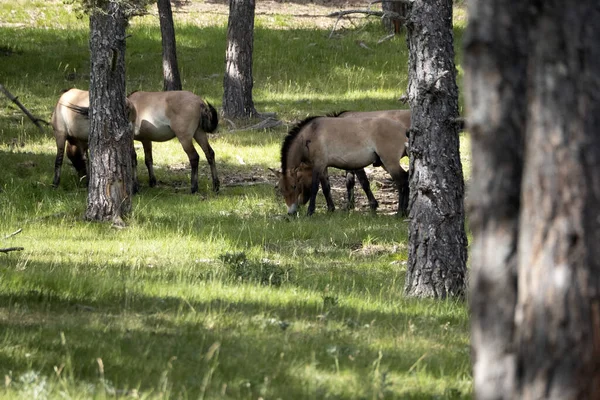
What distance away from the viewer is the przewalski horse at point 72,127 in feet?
55.1

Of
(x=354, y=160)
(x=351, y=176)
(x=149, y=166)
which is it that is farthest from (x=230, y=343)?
(x=149, y=166)

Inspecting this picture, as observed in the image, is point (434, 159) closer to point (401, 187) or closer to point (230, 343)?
point (230, 343)

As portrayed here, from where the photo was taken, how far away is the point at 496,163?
346 cm

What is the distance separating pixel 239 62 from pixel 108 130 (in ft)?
34.4

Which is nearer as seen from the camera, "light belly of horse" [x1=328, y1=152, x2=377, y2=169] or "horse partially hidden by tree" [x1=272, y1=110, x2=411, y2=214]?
"light belly of horse" [x1=328, y1=152, x2=377, y2=169]

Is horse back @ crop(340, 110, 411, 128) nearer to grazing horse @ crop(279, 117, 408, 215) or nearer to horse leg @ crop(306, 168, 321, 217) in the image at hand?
grazing horse @ crop(279, 117, 408, 215)

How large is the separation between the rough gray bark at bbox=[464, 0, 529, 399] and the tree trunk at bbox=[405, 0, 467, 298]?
478 cm

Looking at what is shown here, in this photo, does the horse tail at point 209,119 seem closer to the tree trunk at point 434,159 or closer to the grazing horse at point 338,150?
the grazing horse at point 338,150

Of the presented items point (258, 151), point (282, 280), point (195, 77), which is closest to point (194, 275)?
point (282, 280)

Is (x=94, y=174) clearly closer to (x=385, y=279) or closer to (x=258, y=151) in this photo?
(x=385, y=279)

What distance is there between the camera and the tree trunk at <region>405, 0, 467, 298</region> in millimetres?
8359

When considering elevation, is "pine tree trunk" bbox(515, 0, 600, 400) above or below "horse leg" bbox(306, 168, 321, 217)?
above

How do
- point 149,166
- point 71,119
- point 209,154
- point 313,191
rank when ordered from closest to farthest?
1. point 313,191
2. point 71,119
3. point 149,166
4. point 209,154

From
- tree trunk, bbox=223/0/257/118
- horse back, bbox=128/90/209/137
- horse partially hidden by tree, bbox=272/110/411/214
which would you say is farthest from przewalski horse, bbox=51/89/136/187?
tree trunk, bbox=223/0/257/118
